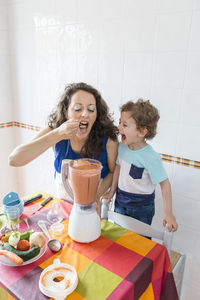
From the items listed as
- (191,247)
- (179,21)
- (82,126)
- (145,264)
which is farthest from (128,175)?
(179,21)

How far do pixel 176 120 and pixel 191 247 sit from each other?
2.52 ft

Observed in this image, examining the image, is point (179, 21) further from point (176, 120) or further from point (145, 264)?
point (145, 264)

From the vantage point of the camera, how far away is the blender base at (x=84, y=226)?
0.87m

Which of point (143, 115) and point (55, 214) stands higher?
point (143, 115)

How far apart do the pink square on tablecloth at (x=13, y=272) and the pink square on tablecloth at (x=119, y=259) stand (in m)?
0.21

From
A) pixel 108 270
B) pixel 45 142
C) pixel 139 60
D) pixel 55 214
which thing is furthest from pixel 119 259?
pixel 139 60

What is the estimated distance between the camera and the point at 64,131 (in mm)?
1060

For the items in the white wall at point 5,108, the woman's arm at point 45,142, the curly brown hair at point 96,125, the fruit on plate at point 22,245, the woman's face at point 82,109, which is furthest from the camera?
the white wall at point 5,108

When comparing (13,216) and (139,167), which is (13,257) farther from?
(139,167)

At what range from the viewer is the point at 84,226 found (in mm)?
865

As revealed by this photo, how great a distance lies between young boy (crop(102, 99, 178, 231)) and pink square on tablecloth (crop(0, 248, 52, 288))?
53 cm

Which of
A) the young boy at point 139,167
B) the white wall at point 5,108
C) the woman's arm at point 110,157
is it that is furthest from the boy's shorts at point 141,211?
the white wall at point 5,108

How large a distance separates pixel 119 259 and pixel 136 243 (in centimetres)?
11

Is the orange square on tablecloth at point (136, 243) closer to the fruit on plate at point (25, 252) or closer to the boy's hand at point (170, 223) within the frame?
the boy's hand at point (170, 223)
